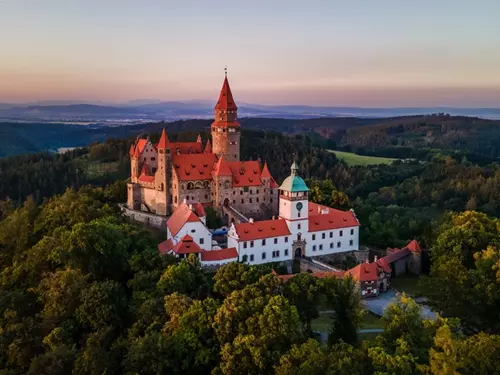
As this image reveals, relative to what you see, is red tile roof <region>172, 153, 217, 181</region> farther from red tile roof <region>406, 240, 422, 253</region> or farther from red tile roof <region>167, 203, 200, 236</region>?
red tile roof <region>406, 240, 422, 253</region>

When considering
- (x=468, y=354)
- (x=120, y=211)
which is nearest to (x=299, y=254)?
(x=120, y=211)

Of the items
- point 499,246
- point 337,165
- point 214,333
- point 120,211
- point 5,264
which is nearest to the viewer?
point 214,333

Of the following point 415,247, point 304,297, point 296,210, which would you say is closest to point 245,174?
point 296,210

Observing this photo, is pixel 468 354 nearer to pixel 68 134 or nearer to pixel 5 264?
pixel 5 264

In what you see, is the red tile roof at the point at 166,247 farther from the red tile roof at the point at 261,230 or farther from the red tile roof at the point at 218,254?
the red tile roof at the point at 261,230

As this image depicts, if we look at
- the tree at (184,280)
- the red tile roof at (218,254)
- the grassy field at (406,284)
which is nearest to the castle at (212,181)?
the red tile roof at (218,254)

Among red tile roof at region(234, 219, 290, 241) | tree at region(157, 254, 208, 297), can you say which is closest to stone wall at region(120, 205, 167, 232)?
red tile roof at region(234, 219, 290, 241)
